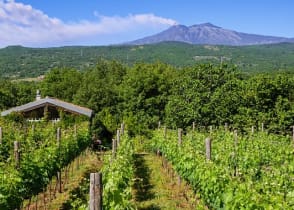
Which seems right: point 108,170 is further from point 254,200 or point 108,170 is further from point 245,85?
point 245,85

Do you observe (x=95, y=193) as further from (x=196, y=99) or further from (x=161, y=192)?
(x=196, y=99)

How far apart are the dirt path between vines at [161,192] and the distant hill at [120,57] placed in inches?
4429

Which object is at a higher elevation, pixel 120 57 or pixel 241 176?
pixel 241 176

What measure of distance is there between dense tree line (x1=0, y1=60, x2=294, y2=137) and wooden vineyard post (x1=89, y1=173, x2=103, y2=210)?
2497 centimetres

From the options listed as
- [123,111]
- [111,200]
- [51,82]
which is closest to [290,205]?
[111,200]

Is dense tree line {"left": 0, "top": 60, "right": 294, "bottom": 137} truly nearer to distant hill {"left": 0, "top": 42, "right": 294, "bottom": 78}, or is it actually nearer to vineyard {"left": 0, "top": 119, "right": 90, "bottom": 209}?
vineyard {"left": 0, "top": 119, "right": 90, "bottom": 209}

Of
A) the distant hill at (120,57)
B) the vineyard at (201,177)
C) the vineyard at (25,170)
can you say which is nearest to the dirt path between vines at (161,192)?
the vineyard at (201,177)

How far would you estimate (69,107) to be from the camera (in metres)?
29.0

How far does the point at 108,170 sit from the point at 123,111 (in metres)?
28.1

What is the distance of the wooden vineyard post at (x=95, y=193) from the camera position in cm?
461

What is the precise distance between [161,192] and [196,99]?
734 inches

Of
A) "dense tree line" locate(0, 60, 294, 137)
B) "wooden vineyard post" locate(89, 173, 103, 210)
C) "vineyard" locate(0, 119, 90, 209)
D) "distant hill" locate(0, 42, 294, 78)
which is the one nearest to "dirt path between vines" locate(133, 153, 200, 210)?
"vineyard" locate(0, 119, 90, 209)

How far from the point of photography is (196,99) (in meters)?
31.5

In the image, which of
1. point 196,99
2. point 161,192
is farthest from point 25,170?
point 196,99
